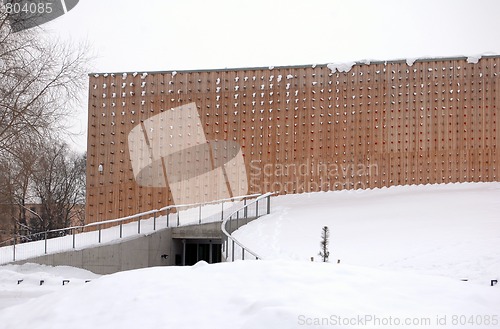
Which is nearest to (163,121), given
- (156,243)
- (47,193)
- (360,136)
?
(156,243)

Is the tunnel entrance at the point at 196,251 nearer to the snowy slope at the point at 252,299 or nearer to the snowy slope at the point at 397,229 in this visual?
the snowy slope at the point at 397,229

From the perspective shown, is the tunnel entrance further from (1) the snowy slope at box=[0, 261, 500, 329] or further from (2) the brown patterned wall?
(1) the snowy slope at box=[0, 261, 500, 329]

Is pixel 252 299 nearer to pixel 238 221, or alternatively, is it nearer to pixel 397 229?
pixel 397 229

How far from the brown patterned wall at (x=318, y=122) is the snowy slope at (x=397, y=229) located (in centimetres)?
77

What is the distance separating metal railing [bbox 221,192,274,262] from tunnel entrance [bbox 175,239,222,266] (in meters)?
2.04

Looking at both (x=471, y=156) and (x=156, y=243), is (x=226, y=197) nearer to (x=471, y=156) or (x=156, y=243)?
(x=156, y=243)

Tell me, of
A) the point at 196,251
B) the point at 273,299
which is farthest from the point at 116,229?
the point at 273,299

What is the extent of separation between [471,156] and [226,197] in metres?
7.74

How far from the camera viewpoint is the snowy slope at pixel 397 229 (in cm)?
1234

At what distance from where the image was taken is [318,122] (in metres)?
21.2

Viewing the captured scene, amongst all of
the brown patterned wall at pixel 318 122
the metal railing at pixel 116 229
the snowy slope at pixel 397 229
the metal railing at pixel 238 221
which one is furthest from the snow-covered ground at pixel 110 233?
the snowy slope at pixel 397 229

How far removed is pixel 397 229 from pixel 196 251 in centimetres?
793

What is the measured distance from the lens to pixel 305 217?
18.1 m

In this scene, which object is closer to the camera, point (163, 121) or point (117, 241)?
point (117, 241)
